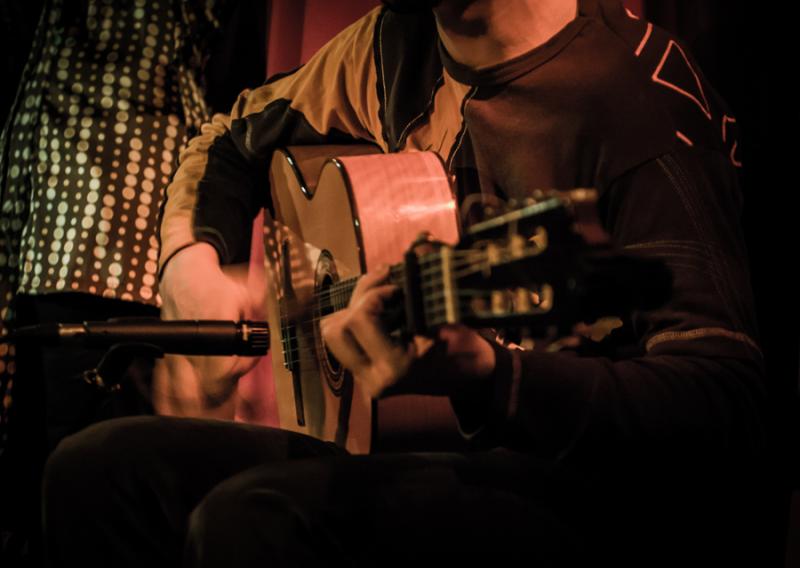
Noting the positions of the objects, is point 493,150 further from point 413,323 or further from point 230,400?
point 230,400

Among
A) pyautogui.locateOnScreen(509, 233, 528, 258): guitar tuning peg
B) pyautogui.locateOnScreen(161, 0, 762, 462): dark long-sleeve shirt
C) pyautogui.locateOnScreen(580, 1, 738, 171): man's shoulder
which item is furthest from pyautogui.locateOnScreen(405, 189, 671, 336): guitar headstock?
pyautogui.locateOnScreen(580, 1, 738, 171): man's shoulder

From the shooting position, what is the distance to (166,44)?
6.35 ft

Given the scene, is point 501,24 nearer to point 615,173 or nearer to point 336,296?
point 615,173

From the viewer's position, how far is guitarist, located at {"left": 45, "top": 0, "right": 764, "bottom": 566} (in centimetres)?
85

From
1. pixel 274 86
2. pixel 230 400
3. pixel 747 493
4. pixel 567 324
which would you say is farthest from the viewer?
pixel 230 400

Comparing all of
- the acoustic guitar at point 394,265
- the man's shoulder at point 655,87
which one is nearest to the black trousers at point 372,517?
the acoustic guitar at point 394,265

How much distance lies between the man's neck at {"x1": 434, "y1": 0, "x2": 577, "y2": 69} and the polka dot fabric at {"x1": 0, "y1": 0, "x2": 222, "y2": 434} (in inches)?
36.3

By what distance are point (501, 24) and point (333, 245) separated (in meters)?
0.39

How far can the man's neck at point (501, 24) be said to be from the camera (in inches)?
44.6

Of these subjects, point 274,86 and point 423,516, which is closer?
point 423,516

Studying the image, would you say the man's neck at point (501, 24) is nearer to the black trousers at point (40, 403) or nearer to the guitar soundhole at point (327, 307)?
the guitar soundhole at point (327, 307)

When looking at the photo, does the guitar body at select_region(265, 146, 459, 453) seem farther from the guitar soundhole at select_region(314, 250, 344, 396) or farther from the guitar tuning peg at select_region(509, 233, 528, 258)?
the guitar tuning peg at select_region(509, 233, 528, 258)

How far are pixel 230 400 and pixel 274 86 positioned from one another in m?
0.68

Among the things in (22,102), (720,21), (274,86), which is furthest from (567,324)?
(22,102)
